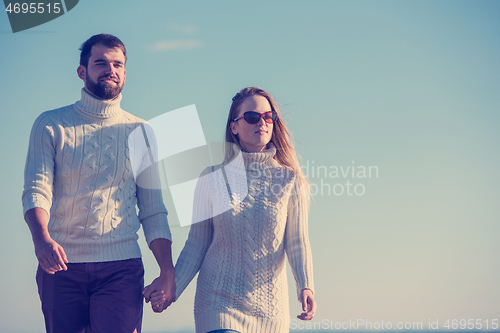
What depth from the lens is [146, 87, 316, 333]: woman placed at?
15.6 ft

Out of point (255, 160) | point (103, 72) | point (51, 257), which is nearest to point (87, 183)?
point (51, 257)

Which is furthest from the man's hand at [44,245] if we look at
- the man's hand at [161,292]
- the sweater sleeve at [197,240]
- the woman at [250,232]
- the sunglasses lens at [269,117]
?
the sunglasses lens at [269,117]

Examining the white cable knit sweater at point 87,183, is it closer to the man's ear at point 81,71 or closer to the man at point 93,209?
the man at point 93,209

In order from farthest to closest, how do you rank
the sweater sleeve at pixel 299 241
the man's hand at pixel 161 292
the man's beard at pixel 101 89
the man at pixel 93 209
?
1. the sweater sleeve at pixel 299 241
2. the man's beard at pixel 101 89
3. the man's hand at pixel 161 292
4. the man at pixel 93 209

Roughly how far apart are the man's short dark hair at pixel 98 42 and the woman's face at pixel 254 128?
48.2 inches

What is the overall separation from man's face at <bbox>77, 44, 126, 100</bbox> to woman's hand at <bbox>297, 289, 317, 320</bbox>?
2.34 meters

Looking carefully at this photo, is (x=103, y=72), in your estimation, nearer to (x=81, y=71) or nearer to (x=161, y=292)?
(x=81, y=71)

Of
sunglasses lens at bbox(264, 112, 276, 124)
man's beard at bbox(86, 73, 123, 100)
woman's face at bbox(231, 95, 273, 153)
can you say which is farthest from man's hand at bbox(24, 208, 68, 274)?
sunglasses lens at bbox(264, 112, 276, 124)

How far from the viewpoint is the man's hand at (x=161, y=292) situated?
4543 millimetres

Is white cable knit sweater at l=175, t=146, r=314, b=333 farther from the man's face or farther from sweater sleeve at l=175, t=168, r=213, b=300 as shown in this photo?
the man's face

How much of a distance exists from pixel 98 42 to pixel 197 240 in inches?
76.0

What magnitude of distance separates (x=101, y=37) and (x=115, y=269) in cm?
193

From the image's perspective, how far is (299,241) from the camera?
200 inches

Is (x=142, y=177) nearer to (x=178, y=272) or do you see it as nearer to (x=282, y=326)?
(x=178, y=272)
